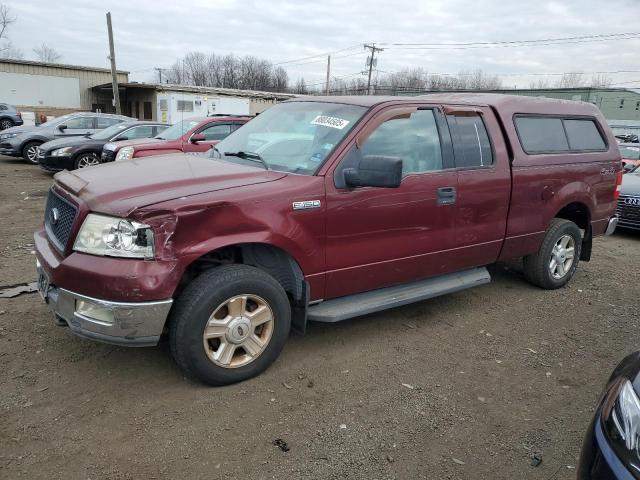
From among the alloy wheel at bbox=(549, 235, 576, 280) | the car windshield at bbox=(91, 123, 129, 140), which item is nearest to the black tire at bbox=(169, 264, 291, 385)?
the alloy wheel at bbox=(549, 235, 576, 280)

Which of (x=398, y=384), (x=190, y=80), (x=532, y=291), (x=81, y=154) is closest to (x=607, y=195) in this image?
(x=532, y=291)

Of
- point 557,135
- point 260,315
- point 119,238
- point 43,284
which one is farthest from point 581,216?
point 43,284

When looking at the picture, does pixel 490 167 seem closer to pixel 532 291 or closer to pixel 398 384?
pixel 532 291

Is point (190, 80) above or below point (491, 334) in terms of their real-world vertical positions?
above

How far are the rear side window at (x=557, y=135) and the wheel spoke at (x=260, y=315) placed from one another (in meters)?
3.03

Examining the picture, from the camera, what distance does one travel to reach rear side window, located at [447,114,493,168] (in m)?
4.29

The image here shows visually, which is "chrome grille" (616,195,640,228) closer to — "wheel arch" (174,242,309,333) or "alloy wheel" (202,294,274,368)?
"wheel arch" (174,242,309,333)

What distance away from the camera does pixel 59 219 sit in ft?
11.1

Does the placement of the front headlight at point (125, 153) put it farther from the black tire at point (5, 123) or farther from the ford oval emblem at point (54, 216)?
the black tire at point (5, 123)

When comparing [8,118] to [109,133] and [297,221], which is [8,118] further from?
[297,221]

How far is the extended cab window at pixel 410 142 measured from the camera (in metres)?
3.82

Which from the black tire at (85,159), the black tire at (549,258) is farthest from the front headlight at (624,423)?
the black tire at (85,159)

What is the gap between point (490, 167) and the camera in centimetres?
447

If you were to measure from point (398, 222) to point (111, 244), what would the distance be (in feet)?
6.73
